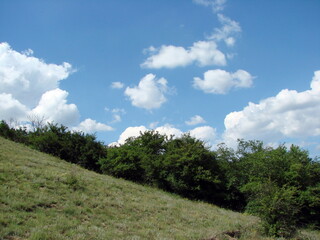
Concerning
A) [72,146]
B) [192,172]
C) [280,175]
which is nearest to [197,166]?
[192,172]

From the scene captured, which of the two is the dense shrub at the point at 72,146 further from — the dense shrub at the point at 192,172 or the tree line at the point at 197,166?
the dense shrub at the point at 192,172

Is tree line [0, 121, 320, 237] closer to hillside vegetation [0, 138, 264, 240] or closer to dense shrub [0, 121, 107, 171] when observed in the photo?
dense shrub [0, 121, 107, 171]

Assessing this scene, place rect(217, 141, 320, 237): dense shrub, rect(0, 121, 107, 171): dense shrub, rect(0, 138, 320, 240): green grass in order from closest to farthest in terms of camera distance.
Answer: rect(0, 138, 320, 240): green grass → rect(217, 141, 320, 237): dense shrub → rect(0, 121, 107, 171): dense shrub

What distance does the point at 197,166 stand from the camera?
90.5 feet

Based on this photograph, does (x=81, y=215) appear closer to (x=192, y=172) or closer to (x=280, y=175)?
(x=192, y=172)

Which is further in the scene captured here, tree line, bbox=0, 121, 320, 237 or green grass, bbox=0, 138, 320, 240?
tree line, bbox=0, 121, 320, 237

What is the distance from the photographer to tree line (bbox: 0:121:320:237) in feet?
89.0

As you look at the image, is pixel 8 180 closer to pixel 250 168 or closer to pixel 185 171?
pixel 185 171

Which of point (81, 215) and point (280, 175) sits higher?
point (280, 175)

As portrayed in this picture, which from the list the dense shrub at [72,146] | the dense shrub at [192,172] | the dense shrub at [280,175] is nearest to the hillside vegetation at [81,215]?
the dense shrub at [280,175]

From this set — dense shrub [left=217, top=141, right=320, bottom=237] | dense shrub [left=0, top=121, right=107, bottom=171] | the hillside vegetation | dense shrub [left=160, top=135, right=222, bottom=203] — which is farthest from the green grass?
dense shrub [left=0, top=121, right=107, bottom=171]

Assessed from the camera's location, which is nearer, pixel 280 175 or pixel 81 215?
pixel 81 215

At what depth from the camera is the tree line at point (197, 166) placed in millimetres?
27125

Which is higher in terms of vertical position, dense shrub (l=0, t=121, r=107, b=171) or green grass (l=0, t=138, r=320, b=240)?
dense shrub (l=0, t=121, r=107, b=171)
